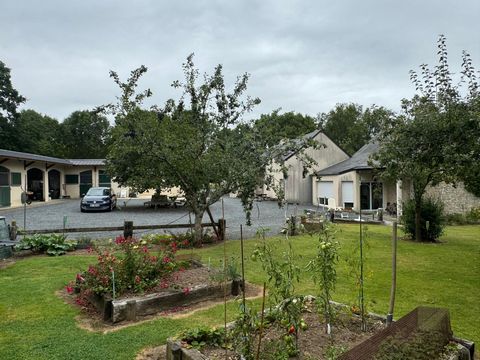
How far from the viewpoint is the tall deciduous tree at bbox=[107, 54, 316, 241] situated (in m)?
9.80

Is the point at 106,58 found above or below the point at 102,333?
above

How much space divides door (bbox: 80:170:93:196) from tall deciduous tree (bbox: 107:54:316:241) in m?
27.9

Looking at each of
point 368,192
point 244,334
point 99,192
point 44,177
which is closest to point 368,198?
point 368,192

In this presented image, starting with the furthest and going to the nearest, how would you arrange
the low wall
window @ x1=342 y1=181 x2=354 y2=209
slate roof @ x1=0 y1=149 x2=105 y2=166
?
1. window @ x1=342 y1=181 x2=354 y2=209
2. slate roof @ x1=0 y1=149 x2=105 y2=166
3. the low wall

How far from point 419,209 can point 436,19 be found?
5881 millimetres

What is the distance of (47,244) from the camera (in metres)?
9.41

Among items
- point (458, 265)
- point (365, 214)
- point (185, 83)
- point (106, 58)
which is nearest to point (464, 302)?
point (458, 265)

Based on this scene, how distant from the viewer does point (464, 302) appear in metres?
5.61

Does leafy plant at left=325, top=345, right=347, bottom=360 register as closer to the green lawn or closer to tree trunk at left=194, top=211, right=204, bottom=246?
the green lawn

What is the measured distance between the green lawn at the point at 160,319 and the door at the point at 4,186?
57.3 ft

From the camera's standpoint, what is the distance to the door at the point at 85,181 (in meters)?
36.3

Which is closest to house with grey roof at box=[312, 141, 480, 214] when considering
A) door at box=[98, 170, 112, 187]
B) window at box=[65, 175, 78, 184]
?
door at box=[98, 170, 112, 187]

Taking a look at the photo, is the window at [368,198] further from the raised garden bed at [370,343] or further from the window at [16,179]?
the window at [16,179]

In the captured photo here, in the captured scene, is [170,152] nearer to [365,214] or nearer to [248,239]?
[248,239]
